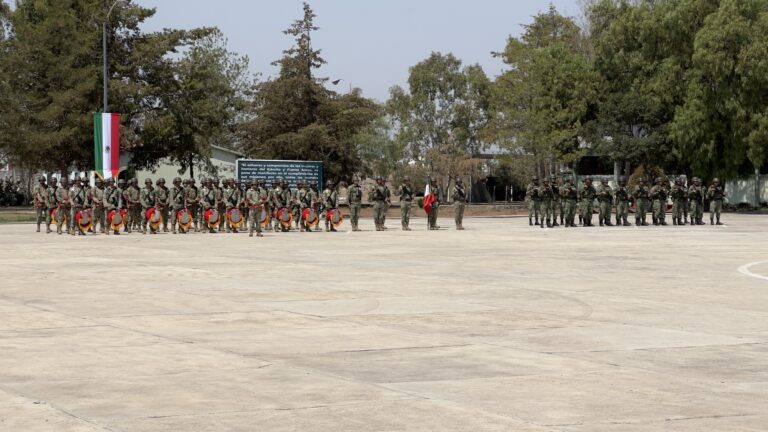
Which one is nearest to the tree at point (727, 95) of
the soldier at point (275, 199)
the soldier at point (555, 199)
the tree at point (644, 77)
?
the tree at point (644, 77)

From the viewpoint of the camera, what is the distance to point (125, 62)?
63.7m

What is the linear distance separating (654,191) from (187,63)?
30788mm

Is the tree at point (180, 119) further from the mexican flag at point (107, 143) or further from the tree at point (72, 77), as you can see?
the mexican flag at point (107, 143)

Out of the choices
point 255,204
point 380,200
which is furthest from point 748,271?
point 380,200

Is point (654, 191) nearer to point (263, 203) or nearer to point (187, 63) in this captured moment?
point (263, 203)

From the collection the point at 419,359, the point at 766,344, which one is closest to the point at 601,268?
the point at 766,344

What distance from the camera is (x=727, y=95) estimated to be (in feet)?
204

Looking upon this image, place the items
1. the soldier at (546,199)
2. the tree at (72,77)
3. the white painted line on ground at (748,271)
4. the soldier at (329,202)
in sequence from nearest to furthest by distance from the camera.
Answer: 1. the white painted line on ground at (748,271)
2. the soldier at (329,202)
3. the soldier at (546,199)
4. the tree at (72,77)

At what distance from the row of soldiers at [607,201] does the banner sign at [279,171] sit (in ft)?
31.6

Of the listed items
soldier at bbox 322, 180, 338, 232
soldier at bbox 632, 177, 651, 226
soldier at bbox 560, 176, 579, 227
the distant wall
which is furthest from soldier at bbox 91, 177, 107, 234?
the distant wall

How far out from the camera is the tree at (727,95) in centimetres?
6078

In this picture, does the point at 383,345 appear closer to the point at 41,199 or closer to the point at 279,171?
the point at 41,199

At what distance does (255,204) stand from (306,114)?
32.5 m

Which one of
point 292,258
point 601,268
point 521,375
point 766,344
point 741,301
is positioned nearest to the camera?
point 521,375
